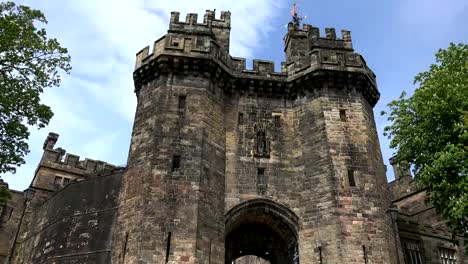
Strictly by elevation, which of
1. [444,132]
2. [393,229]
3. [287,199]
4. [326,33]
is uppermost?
[326,33]

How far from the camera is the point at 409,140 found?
14727mm

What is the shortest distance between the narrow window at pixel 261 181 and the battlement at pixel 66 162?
13286mm

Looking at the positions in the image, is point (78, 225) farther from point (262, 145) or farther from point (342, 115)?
point (342, 115)

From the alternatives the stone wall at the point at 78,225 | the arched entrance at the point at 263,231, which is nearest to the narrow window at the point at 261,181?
the arched entrance at the point at 263,231

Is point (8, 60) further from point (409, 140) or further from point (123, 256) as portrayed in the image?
point (409, 140)

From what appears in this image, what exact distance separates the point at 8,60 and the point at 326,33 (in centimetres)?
1399

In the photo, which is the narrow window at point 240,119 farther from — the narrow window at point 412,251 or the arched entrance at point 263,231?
the narrow window at point 412,251

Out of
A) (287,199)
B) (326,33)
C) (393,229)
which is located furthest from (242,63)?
(393,229)

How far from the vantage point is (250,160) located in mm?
16219

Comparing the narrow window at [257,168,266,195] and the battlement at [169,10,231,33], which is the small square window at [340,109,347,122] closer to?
the narrow window at [257,168,266,195]

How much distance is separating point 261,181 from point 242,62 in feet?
18.7

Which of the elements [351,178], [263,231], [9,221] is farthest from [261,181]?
[9,221]

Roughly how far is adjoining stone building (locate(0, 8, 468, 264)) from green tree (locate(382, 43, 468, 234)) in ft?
3.98

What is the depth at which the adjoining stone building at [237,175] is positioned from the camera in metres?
13.7
